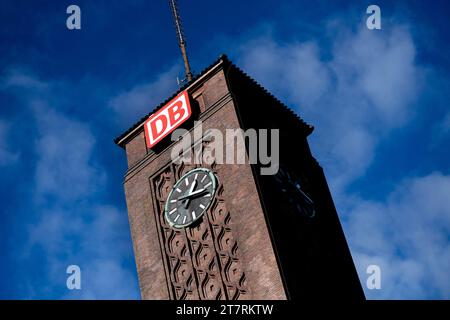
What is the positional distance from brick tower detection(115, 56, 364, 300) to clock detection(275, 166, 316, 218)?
67 millimetres

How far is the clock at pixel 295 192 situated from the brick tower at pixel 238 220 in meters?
0.07

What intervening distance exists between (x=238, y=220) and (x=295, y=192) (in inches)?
162

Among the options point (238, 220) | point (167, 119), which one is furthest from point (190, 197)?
point (167, 119)

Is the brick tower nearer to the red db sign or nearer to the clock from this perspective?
the clock

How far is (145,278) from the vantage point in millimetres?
27922

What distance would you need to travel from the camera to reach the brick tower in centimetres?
2522

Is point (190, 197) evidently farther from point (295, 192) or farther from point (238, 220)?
point (295, 192)

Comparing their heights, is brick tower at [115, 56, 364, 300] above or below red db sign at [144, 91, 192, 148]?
below

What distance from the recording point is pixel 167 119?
1213 inches

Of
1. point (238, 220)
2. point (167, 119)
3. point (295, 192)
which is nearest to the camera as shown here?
point (238, 220)

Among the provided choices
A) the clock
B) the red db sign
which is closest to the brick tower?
the clock
